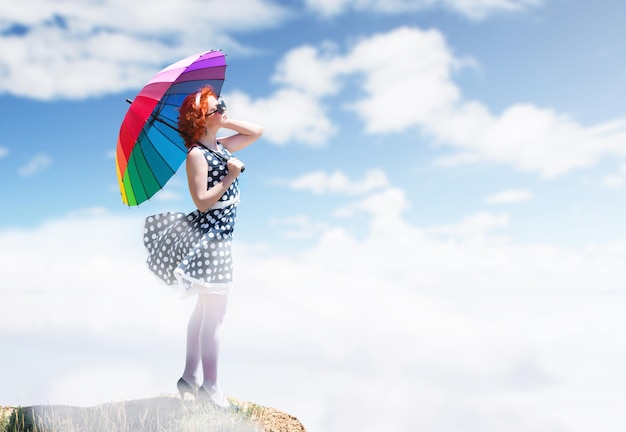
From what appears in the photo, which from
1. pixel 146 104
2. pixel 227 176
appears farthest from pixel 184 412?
pixel 146 104

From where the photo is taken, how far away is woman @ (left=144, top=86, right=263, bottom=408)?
19.1 ft

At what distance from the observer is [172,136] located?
20.6 ft

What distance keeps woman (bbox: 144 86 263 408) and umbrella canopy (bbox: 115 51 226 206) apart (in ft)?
0.64

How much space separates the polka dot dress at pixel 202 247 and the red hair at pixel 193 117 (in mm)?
216

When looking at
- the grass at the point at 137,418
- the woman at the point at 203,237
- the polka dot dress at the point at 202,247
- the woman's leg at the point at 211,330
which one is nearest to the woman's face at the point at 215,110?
the woman at the point at 203,237

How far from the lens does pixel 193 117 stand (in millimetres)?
5984

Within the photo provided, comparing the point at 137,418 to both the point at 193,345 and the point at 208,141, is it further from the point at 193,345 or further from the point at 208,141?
the point at 208,141

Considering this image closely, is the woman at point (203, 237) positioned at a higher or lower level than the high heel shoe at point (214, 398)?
higher

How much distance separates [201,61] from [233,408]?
340cm

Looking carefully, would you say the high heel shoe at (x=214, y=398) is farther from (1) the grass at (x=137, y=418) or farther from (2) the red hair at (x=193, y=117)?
(2) the red hair at (x=193, y=117)

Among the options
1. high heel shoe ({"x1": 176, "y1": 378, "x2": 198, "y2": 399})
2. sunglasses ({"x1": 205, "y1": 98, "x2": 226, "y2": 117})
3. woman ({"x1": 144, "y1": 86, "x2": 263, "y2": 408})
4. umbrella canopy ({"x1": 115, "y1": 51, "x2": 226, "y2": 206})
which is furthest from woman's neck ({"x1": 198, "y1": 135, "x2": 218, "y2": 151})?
→ high heel shoe ({"x1": 176, "y1": 378, "x2": 198, "y2": 399})

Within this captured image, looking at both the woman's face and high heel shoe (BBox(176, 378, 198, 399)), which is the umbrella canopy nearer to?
the woman's face

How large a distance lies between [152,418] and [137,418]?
Result: 0.23 metres

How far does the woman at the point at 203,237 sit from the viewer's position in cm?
582
